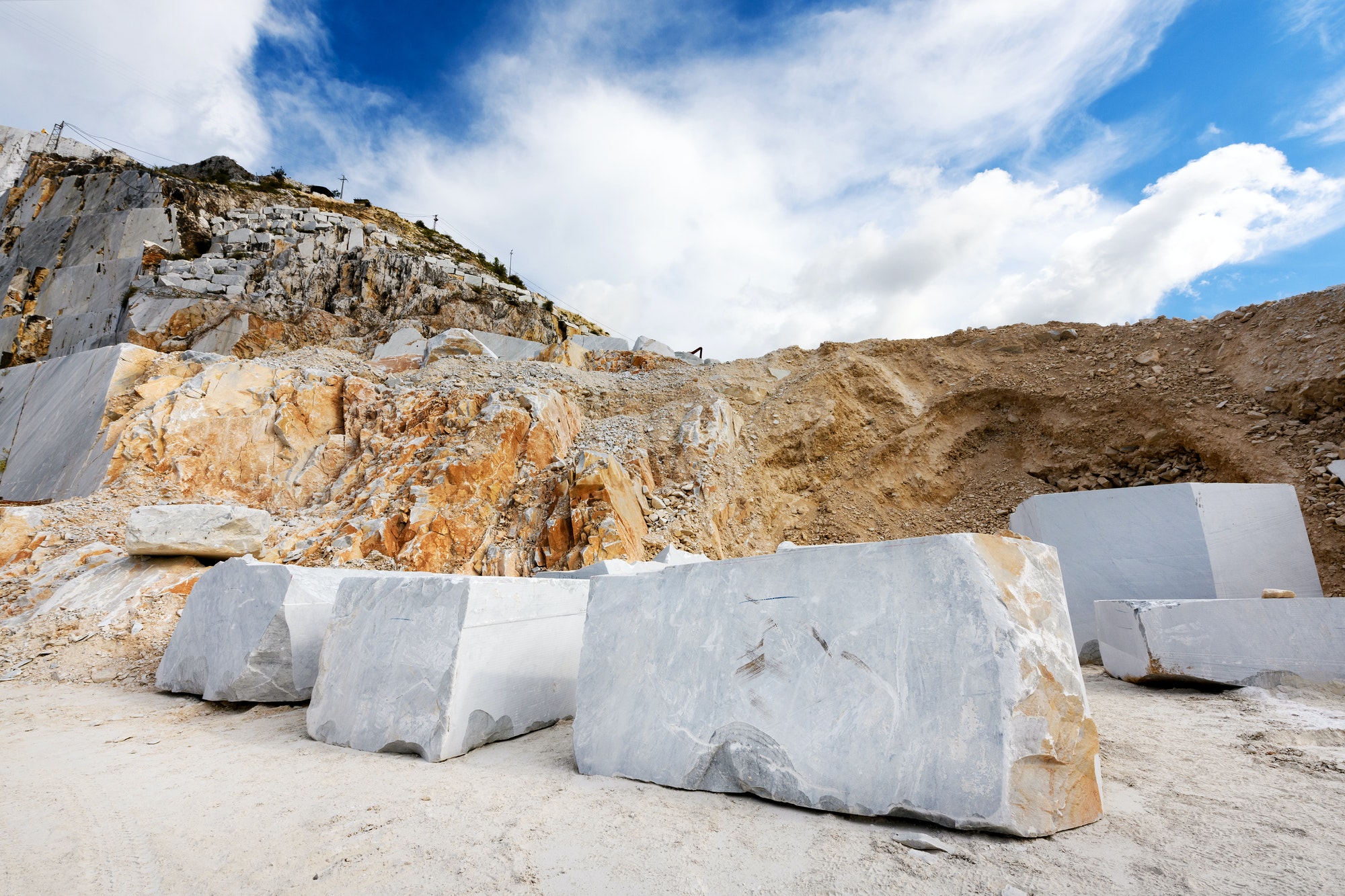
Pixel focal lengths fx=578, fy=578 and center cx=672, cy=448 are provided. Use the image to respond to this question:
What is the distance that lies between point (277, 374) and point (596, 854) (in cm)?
1257

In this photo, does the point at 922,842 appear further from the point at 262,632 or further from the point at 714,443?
the point at 714,443

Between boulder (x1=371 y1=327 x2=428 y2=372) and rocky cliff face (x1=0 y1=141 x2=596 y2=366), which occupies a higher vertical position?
rocky cliff face (x1=0 y1=141 x2=596 y2=366)

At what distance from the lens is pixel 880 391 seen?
41.9 feet

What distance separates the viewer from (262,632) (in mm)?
4328

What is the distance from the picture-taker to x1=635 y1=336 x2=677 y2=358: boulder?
1736cm

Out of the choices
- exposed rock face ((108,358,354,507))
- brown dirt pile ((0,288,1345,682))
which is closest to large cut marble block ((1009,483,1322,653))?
brown dirt pile ((0,288,1345,682))

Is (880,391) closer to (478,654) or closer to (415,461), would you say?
(415,461)

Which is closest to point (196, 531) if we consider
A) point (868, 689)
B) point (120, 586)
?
point (120, 586)

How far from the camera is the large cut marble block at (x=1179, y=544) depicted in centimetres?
539

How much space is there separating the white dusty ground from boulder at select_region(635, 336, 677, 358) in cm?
1477

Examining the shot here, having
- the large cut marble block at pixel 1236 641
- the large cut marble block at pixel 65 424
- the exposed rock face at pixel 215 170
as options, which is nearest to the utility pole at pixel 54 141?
the exposed rock face at pixel 215 170

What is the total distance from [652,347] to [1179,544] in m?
13.8

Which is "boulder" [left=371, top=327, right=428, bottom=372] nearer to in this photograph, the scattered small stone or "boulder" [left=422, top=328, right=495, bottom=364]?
"boulder" [left=422, top=328, right=495, bottom=364]

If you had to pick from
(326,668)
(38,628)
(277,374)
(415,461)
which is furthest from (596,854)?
(277,374)
